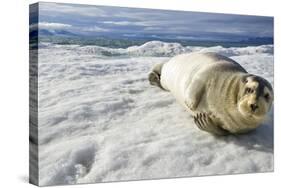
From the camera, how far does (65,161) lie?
5137 mm

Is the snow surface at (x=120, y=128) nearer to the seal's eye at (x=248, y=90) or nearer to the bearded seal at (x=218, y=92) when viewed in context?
the bearded seal at (x=218, y=92)

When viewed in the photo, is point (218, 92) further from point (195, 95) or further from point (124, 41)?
point (124, 41)

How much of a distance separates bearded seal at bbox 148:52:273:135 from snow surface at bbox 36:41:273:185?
0.13 m

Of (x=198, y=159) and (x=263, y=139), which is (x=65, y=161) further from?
(x=263, y=139)

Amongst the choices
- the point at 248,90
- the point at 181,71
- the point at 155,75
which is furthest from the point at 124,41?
the point at 248,90

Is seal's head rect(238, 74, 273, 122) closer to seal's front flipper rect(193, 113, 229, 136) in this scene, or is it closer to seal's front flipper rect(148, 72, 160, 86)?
seal's front flipper rect(193, 113, 229, 136)

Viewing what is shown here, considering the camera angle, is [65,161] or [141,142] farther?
[141,142]

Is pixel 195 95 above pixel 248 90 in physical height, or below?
below

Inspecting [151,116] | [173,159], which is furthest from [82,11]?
→ [173,159]

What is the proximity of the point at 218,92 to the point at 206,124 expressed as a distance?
1.11ft

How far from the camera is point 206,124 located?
5629 millimetres

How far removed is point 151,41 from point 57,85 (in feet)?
3.66

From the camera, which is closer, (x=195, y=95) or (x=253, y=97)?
(x=253, y=97)

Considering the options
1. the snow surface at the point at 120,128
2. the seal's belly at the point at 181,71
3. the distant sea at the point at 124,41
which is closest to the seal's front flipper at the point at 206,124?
the snow surface at the point at 120,128
